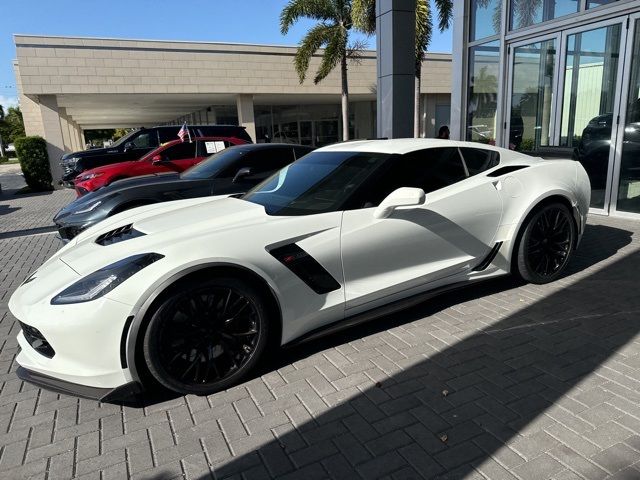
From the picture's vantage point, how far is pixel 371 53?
80.4ft

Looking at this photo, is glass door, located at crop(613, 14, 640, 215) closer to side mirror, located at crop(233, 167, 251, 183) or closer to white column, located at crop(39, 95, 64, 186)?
side mirror, located at crop(233, 167, 251, 183)

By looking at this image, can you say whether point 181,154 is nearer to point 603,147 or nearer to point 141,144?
point 141,144

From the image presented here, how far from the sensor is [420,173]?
3.74m

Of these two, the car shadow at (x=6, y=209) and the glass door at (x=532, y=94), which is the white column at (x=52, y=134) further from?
the glass door at (x=532, y=94)

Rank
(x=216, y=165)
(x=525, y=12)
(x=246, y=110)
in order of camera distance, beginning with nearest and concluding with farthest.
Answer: (x=216, y=165), (x=525, y=12), (x=246, y=110)

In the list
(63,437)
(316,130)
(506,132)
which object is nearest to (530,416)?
(63,437)

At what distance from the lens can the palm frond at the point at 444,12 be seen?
18.6m

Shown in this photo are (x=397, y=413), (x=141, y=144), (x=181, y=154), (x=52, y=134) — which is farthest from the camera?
(x=52, y=134)

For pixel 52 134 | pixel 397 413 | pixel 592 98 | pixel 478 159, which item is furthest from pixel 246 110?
pixel 397 413

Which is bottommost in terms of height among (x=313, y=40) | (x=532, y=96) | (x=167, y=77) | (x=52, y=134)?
(x=52, y=134)

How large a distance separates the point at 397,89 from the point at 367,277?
5.66m

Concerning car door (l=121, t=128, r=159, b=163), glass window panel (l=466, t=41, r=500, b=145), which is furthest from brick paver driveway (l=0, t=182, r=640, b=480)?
car door (l=121, t=128, r=159, b=163)

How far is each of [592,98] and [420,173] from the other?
550cm

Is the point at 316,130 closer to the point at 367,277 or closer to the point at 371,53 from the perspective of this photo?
the point at 371,53
